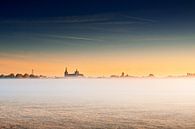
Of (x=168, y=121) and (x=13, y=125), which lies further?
(x=168, y=121)

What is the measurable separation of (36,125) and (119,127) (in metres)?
6.55

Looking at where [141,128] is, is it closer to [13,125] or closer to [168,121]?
[168,121]

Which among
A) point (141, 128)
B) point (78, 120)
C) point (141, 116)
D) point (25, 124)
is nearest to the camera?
point (141, 128)

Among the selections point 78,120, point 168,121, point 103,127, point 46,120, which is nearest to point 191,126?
point 168,121

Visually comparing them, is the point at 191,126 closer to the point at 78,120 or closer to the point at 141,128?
the point at 141,128

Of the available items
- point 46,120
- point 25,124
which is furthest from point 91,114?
point 25,124

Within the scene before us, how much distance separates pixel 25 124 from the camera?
1468 inches

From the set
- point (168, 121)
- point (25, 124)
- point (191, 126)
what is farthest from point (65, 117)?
point (191, 126)

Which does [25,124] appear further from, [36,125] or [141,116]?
[141,116]

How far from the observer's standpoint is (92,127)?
35.4 meters

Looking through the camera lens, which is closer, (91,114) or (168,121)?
(168,121)

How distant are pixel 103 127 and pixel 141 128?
283cm

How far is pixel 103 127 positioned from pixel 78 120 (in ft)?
17.7

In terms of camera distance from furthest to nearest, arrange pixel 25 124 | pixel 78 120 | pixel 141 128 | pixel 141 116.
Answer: pixel 141 116 < pixel 78 120 < pixel 25 124 < pixel 141 128
